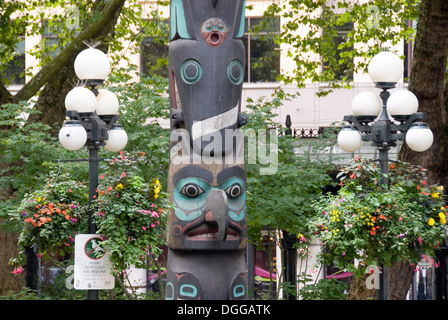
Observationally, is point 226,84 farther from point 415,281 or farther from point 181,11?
point 415,281

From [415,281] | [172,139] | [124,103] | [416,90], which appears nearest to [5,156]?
[124,103]

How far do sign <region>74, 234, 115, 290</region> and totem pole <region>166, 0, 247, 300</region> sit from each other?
4.61 feet

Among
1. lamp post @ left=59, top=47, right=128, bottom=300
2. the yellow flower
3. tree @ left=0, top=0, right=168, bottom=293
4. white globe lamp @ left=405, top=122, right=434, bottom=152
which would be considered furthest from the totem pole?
the yellow flower

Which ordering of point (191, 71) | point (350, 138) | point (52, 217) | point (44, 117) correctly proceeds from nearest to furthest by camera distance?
point (52, 217)
point (191, 71)
point (350, 138)
point (44, 117)

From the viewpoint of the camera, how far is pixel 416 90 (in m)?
13.7

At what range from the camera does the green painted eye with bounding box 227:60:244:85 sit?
10.0 meters

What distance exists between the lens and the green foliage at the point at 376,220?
29.5ft

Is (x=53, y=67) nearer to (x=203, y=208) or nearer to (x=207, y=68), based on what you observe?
(x=207, y=68)

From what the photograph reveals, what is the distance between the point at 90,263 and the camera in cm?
888

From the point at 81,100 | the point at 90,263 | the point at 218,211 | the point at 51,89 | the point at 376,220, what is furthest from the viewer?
the point at 51,89

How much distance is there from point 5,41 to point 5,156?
17.2ft

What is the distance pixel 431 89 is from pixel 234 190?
17.9ft

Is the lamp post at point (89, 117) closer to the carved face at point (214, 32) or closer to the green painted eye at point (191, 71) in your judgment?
the green painted eye at point (191, 71)

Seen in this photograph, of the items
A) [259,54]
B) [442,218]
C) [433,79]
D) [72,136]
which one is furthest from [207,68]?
[259,54]
